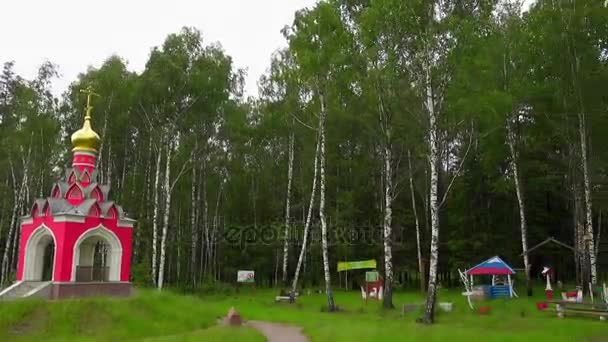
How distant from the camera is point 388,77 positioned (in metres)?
18.4

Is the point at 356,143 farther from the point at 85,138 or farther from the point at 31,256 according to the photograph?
the point at 31,256

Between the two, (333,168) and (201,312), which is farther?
(333,168)

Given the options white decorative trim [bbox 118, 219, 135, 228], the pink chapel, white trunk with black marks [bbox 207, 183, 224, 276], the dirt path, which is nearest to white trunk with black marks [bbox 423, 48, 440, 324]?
the dirt path

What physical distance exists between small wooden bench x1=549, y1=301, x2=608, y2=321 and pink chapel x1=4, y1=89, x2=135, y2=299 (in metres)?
14.4

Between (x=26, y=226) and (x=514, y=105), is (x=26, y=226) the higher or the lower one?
the lower one

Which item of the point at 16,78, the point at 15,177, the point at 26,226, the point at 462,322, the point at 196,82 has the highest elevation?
the point at 16,78

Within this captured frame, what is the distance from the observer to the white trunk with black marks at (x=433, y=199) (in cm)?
1559

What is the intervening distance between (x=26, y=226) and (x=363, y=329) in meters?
12.9

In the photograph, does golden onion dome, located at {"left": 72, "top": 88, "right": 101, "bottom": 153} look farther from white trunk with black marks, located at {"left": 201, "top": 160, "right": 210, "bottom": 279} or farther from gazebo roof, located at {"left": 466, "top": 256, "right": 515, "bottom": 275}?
gazebo roof, located at {"left": 466, "top": 256, "right": 515, "bottom": 275}

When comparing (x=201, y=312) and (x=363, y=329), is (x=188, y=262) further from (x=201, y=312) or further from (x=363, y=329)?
(x=363, y=329)

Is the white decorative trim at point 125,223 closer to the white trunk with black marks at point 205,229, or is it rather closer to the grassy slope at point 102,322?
the grassy slope at point 102,322

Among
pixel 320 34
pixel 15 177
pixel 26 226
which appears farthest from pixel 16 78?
pixel 320 34

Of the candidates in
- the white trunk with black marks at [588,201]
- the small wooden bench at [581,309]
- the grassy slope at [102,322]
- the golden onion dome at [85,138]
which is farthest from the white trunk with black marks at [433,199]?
the golden onion dome at [85,138]

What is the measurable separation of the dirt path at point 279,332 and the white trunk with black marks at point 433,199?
3.93 metres
